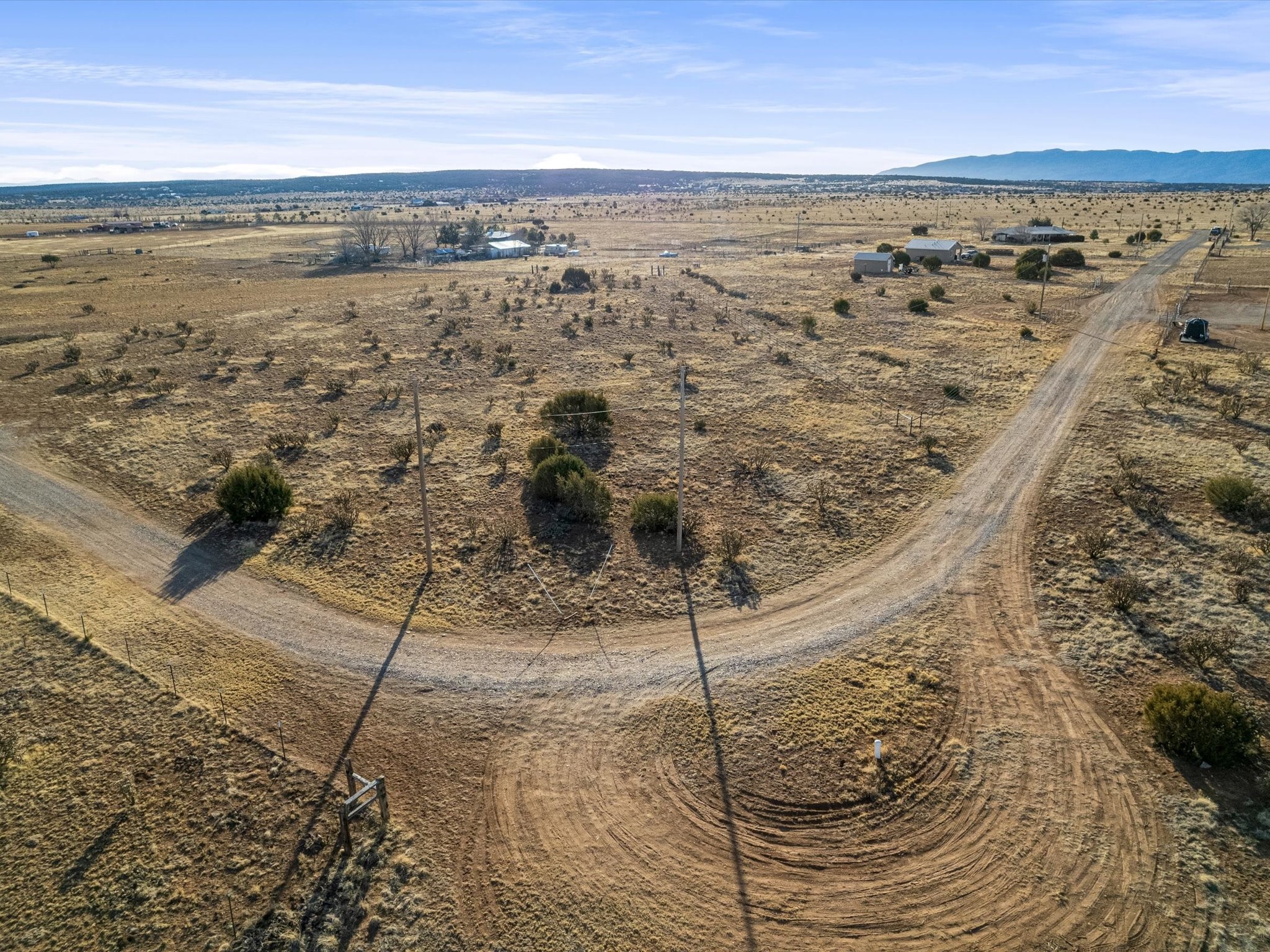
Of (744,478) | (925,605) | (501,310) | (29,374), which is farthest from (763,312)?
(29,374)

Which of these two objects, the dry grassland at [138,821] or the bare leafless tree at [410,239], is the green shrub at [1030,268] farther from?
the dry grassland at [138,821]

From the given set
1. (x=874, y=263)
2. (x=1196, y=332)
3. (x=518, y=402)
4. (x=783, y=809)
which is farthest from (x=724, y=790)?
(x=874, y=263)

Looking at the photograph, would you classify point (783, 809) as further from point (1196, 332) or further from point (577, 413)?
point (1196, 332)

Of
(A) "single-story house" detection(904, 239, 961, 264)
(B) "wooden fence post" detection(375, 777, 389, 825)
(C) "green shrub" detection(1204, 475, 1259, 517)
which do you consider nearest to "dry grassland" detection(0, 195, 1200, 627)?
(A) "single-story house" detection(904, 239, 961, 264)

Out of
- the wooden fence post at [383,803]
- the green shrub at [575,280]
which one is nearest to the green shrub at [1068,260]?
the green shrub at [575,280]

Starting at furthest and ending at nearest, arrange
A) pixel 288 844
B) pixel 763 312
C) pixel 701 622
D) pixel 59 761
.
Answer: pixel 763 312, pixel 701 622, pixel 59 761, pixel 288 844

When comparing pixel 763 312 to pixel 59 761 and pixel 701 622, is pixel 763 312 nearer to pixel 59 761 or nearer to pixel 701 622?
pixel 701 622
